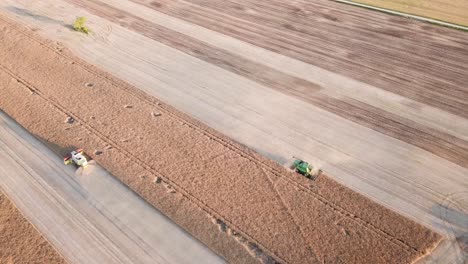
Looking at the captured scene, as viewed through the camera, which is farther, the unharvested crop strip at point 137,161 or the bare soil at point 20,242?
the unharvested crop strip at point 137,161

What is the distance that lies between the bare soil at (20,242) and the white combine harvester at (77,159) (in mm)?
3845

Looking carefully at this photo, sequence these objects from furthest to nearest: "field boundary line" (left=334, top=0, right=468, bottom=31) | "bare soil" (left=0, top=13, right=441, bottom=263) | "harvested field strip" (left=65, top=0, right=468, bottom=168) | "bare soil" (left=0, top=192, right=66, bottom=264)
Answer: "field boundary line" (left=334, top=0, right=468, bottom=31) < "harvested field strip" (left=65, top=0, right=468, bottom=168) < "bare soil" (left=0, top=13, right=441, bottom=263) < "bare soil" (left=0, top=192, right=66, bottom=264)

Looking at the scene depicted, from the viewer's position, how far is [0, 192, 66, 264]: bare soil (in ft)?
62.1

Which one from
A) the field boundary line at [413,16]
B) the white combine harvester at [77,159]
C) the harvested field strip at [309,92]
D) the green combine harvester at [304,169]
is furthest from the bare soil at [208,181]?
the field boundary line at [413,16]

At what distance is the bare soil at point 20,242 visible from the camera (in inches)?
746

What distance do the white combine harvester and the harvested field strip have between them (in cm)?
1409

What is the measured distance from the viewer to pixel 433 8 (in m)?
41.1

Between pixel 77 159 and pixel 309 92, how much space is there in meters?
17.1

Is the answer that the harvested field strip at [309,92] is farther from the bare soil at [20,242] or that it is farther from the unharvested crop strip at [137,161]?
the bare soil at [20,242]

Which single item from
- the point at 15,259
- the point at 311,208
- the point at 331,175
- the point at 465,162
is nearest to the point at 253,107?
the point at 331,175

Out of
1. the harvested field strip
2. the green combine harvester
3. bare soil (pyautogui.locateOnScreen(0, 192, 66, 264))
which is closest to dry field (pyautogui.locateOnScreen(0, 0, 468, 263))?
the harvested field strip

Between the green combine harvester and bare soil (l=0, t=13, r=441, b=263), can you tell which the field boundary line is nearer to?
the green combine harvester

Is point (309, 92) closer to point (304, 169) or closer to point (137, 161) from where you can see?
point (304, 169)

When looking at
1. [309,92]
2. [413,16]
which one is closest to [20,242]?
[309,92]
